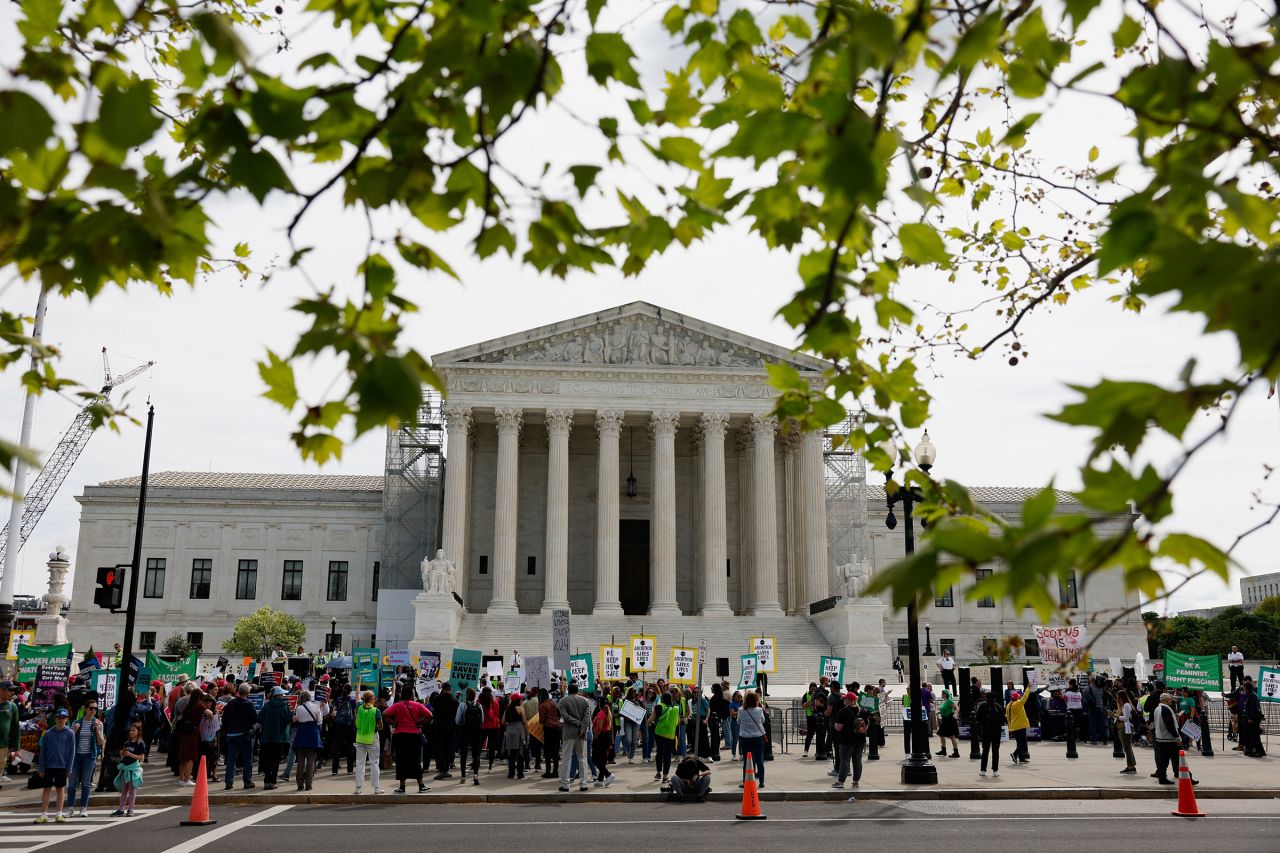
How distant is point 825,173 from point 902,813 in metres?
15.9

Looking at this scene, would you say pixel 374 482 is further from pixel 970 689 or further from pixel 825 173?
pixel 825 173

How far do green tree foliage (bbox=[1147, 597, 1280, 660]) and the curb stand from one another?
4974 cm

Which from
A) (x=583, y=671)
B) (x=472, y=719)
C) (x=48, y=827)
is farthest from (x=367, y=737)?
(x=583, y=671)

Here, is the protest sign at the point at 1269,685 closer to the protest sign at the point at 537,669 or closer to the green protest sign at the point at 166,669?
the protest sign at the point at 537,669

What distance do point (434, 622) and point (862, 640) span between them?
18.7 meters

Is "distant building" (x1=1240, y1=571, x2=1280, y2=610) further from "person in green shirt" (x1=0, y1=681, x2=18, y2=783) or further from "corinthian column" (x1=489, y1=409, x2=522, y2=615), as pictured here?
"person in green shirt" (x1=0, y1=681, x2=18, y2=783)

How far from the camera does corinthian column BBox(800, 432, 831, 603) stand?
54125mm

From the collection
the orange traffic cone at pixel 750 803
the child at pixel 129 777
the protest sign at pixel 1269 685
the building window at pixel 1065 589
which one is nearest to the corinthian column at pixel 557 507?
the building window at pixel 1065 589

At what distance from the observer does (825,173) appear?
3104 millimetres

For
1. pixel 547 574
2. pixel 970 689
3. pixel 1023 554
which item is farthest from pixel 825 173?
pixel 547 574

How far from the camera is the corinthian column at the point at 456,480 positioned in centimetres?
5225

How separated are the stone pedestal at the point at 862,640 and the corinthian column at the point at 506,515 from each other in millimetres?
15527

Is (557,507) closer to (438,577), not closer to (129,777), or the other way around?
(438,577)

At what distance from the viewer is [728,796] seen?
62.4ft
